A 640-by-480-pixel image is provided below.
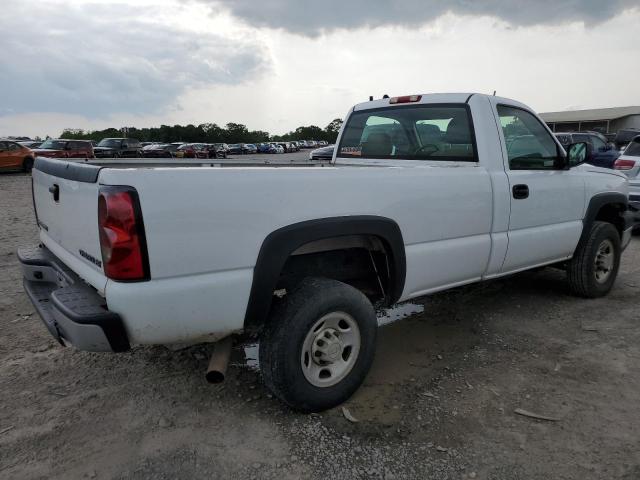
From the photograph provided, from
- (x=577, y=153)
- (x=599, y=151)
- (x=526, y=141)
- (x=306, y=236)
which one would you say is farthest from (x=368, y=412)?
(x=599, y=151)

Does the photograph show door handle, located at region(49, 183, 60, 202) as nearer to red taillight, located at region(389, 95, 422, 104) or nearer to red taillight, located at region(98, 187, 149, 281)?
red taillight, located at region(98, 187, 149, 281)

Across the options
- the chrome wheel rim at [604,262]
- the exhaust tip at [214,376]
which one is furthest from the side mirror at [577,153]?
the exhaust tip at [214,376]

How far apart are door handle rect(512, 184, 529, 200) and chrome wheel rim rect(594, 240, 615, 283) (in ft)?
5.44

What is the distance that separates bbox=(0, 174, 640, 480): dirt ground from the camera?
2.38 m

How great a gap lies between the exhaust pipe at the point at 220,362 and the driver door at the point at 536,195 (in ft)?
7.49

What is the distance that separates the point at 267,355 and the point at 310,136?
94.8 meters

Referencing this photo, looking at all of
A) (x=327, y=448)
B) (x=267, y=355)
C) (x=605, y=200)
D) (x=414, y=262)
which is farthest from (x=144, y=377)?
(x=605, y=200)

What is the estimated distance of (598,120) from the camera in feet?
186

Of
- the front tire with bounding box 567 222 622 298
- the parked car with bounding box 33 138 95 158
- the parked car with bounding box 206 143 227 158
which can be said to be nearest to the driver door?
the front tire with bounding box 567 222 622 298

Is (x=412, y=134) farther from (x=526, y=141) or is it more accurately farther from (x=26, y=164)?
(x=26, y=164)

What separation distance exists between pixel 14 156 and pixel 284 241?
21513mm

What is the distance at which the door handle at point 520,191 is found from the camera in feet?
12.1

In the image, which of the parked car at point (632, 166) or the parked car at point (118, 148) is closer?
the parked car at point (632, 166)

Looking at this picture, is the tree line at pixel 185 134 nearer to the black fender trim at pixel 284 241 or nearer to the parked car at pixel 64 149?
the parked car at pixel 64 149
